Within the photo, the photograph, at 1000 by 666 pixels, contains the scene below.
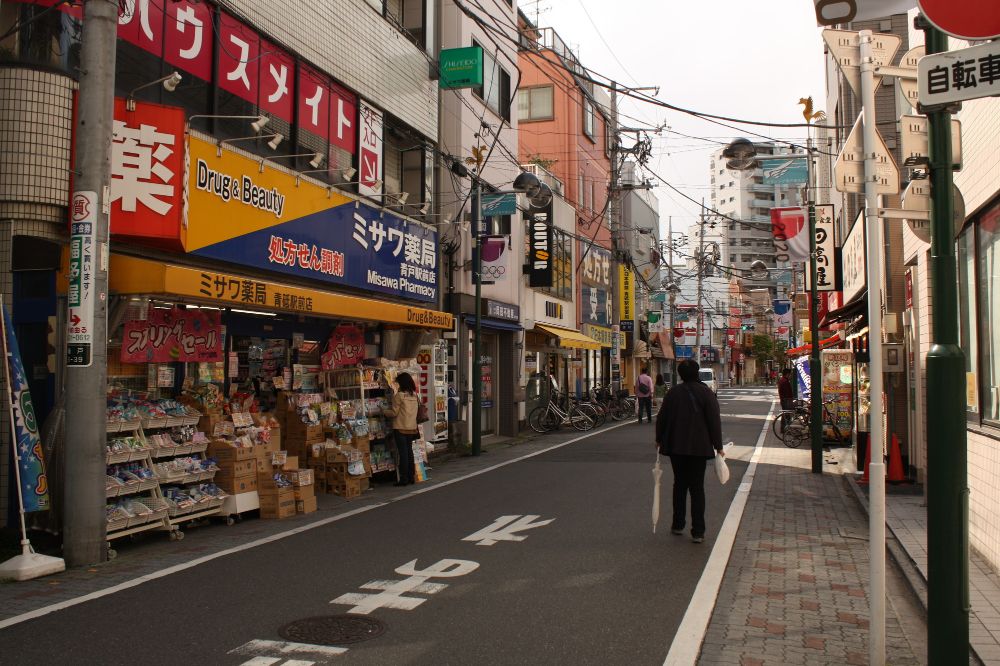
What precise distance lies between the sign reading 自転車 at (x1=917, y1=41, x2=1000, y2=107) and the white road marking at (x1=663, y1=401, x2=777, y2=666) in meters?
3.51

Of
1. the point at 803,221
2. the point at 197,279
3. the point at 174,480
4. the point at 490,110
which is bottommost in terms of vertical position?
the point at 174,480

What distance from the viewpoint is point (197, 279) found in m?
8.60

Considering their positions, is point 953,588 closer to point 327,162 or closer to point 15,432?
point 15,432

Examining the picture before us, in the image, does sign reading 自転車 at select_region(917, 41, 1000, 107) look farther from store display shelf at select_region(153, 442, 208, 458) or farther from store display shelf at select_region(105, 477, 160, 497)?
store display shelf at select_region(153, 442, 208, 458)

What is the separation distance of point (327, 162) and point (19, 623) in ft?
31.8

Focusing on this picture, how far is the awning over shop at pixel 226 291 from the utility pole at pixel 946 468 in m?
6.92

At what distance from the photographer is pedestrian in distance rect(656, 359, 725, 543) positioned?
838 cm

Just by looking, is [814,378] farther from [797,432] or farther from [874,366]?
[874,366]

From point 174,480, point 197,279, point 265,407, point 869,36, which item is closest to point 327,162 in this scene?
point 265,407

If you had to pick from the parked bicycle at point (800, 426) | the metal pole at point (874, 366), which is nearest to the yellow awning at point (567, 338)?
the parked bicycle at point (800, 426)

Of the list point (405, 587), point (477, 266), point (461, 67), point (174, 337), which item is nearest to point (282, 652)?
point (405, 587)

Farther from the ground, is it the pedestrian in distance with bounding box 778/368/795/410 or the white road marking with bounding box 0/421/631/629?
the pedestrian in distance with bounding box 778/368/795/410

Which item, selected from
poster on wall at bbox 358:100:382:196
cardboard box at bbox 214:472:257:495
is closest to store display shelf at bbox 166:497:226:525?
→ cardboard box at bbox 214:472:257:495

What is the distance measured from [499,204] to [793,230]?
6681 millimetres
